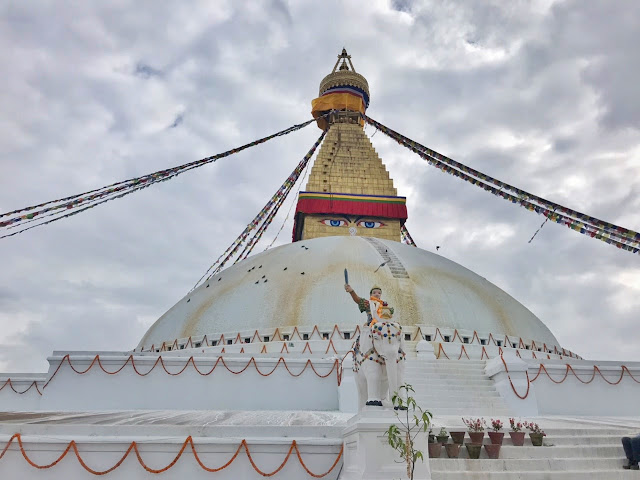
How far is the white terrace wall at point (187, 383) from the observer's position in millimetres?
10539

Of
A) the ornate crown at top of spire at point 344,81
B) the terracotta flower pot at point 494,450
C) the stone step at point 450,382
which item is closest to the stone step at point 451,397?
the stone step at point 450,382

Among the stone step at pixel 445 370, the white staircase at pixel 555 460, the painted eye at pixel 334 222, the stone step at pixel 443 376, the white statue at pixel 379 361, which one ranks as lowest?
the white staircase at pixel 555 460

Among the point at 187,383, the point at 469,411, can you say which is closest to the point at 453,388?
the point at 469,411

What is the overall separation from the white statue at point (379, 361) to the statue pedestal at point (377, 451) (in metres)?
0.30

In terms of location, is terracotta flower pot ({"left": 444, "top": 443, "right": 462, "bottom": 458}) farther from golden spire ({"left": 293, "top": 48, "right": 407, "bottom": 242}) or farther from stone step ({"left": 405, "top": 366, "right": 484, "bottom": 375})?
golden spire ({"left": 293, "top": 48, "right": 407, "bottom": 242})

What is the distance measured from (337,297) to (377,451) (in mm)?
9323

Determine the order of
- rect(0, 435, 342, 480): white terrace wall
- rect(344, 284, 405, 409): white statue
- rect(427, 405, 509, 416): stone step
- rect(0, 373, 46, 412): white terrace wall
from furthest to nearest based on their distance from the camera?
rect(0, 373, 46, 412): white terrace wall < rect(427, 405, 509, 416): stone step < rect(0, 435, 342, 480): white terrace wall < rect(344, 284, 405, 409): white statue

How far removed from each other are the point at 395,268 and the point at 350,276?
175 centimetres

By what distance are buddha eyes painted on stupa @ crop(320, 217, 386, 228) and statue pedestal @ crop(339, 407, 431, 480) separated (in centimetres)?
1878

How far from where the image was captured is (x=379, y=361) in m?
5.30

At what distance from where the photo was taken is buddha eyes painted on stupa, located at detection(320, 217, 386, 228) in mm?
23547

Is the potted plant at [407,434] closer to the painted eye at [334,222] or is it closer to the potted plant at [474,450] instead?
the potted plant at [474,450]

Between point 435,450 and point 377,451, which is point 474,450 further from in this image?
point 377,451

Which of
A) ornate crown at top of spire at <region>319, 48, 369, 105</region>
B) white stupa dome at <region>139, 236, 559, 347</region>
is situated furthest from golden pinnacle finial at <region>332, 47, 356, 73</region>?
white stupa dome at <region>139, 236, 559, 347</region>
